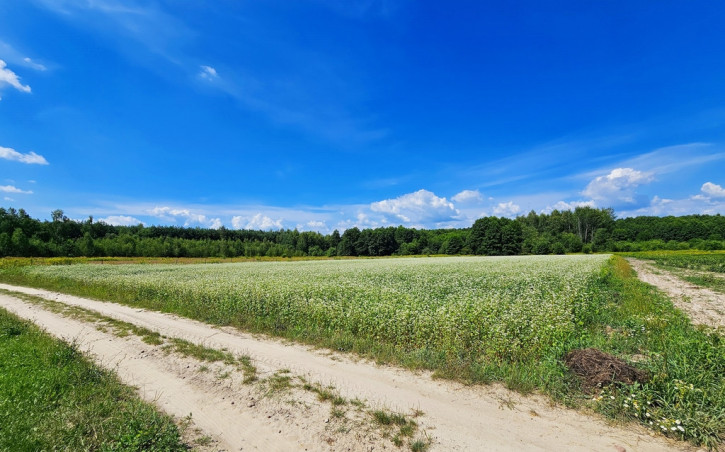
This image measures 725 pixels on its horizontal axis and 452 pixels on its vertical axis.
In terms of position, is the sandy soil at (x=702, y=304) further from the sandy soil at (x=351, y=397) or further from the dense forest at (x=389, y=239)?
the dense forest at (x=389, y=239)

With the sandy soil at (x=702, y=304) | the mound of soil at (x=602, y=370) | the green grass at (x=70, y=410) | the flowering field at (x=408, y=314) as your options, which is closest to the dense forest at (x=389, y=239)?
the sandy soil at (x=702, y=304)

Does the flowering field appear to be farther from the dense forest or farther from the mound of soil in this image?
the dense forest

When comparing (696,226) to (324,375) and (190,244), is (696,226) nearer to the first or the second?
(324,375)

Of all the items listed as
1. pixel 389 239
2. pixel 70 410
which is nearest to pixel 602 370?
pixel 70 410

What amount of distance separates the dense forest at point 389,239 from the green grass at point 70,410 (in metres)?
101

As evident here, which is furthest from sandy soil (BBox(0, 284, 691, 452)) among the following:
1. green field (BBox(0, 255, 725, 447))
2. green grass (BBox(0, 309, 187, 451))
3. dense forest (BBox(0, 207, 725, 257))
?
dense forest (BBox(0, 207, 725, 257))

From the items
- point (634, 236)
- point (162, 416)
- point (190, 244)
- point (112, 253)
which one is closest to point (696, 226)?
point (634, 236)

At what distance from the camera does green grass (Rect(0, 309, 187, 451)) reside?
4.55 metres

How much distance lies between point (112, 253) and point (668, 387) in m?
119

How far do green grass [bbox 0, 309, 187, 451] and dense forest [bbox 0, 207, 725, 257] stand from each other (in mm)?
100830

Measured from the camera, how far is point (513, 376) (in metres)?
6.75

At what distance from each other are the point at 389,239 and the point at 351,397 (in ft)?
389

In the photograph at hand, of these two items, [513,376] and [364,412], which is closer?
[364,412]

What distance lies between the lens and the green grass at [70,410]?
4551mm
